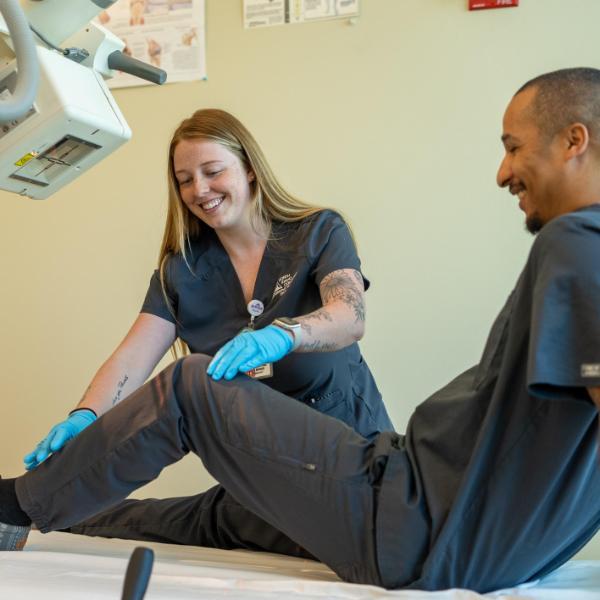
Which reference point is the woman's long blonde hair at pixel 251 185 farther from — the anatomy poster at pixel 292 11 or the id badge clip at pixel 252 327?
the anatomy poster at pixel 292 11

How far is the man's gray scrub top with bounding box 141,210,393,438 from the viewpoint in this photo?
159cm

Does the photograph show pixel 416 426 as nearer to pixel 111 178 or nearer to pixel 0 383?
pixel 111 178

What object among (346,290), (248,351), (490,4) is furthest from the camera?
(490,4)

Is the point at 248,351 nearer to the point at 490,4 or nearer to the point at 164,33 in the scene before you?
the point at 490,4

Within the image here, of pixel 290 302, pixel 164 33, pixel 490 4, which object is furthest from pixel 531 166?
pixel 164 33

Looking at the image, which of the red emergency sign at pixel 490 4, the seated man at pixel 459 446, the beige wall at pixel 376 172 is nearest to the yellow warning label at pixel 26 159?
the seated man at pixel 459 446

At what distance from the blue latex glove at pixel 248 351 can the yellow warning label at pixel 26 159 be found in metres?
0.41

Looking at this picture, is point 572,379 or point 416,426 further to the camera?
point 416,426

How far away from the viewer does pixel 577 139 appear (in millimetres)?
1142

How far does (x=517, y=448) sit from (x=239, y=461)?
0.41 m

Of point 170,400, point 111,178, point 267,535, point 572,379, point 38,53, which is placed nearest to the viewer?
point 572,379

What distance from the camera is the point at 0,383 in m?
2.40

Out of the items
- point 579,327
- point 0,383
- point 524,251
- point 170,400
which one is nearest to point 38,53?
point 170,400

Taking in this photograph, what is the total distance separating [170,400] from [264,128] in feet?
3.91
